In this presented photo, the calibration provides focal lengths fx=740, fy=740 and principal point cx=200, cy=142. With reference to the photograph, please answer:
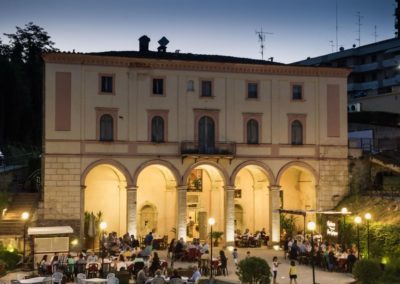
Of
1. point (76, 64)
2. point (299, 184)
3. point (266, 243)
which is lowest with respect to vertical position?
point (266, 243)

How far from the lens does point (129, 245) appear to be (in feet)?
126

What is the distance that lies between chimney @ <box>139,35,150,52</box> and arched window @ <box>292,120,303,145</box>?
1064 centimetres

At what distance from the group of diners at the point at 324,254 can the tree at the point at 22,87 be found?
111 feet

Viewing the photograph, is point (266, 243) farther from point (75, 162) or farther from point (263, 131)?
point (75, 162)

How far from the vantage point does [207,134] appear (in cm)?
4297

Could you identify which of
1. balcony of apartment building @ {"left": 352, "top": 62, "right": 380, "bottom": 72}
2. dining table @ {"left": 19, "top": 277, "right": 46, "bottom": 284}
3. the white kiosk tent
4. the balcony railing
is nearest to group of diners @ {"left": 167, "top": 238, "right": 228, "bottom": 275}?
the white kiosk tent

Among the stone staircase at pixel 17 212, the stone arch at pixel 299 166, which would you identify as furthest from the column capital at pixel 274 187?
the stone staircase at pixel 17 212

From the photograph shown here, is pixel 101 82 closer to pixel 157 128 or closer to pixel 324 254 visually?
pixel 157 128

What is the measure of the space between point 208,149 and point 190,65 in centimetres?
497

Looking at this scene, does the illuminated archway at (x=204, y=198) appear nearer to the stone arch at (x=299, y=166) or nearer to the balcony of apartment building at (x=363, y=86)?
the stone arch at (x=299, y=166)

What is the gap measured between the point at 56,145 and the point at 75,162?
1387 mm

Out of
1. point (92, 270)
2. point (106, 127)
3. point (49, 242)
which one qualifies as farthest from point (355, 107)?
point (92, 270)

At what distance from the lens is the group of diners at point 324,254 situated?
33094mm

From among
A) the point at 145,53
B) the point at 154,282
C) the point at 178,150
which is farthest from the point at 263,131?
the point at 154,282
